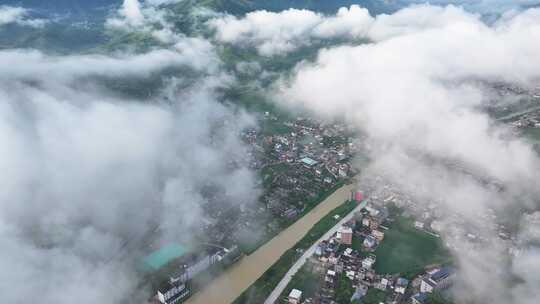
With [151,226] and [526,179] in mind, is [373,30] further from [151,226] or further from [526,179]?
[151,226]

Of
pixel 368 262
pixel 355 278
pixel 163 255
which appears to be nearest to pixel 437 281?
pixel 368 262

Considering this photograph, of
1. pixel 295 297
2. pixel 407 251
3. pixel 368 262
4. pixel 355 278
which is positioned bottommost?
pixel 295 297

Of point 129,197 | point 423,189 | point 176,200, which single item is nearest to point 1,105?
point 129,197

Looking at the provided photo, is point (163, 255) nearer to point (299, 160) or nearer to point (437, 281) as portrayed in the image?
point (437, 281)

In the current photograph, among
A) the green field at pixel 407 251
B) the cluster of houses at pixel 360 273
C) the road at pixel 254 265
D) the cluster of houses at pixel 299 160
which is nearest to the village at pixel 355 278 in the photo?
the cluster of houses at pixel 360 273

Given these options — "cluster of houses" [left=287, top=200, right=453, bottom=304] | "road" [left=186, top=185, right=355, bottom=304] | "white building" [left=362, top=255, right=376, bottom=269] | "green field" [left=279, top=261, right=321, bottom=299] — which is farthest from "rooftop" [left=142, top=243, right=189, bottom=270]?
"white building" [left=362, top=255, right=376, bottom=269]
